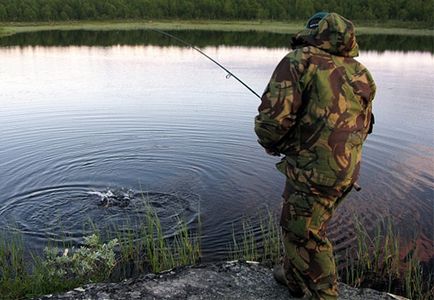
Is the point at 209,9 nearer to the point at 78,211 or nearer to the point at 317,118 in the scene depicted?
the point at 78,211

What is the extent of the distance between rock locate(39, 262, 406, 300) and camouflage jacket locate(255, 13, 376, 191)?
4.53 feet

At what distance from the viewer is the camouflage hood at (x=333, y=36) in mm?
3189

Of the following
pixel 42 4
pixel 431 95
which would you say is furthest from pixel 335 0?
pixel 431 95

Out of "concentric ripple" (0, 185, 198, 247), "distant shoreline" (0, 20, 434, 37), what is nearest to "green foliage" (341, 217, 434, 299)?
"concentric ripple" (0, 185, 198, 247)

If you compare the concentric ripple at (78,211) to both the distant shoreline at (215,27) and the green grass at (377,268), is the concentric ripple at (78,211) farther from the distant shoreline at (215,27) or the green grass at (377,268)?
the distant shoreline at (215,27)

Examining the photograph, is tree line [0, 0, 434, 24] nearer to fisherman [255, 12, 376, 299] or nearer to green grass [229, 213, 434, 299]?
green grass [229, 213, 434, 299]

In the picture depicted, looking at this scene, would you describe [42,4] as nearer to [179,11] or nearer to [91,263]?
[179,11]

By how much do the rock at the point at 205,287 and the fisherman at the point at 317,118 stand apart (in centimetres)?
95

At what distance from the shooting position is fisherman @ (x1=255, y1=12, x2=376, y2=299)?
3.19m

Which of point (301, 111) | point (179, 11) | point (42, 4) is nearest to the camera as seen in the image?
point (301, 111)

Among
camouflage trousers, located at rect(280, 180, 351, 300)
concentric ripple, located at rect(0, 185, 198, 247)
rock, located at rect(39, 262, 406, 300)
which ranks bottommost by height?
concentric ripple, located at rect(0, 185, 198, 247)

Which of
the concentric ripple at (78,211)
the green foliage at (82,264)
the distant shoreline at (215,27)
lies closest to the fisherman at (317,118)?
the green foliage at (82,264)

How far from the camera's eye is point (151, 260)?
5543 millimetres

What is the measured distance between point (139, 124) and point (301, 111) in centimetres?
959
